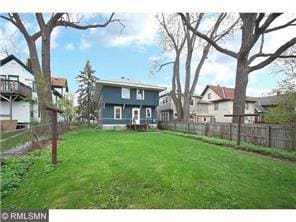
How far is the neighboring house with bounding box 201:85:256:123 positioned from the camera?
1722 cm

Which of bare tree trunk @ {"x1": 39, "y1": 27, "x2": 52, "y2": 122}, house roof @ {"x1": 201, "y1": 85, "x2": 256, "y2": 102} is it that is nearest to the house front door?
bare tree trunk @ {"x1": 39, "y1": 27, "x2": 52, "y2": 122}

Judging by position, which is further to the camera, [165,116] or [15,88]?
[165,116]

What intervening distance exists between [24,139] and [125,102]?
823 centimetres

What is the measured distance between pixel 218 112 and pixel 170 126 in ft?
19.0

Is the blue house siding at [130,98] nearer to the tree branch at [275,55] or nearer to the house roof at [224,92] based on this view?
the house roof at [224,92]

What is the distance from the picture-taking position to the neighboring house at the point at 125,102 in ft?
39.5

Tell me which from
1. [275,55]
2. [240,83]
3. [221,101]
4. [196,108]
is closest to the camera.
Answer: [275,55]

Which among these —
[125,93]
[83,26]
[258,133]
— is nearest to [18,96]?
[83,26]

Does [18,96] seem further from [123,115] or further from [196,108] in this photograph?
[196,108]

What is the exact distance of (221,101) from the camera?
1819 cm

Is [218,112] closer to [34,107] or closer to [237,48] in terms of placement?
[237,48]
